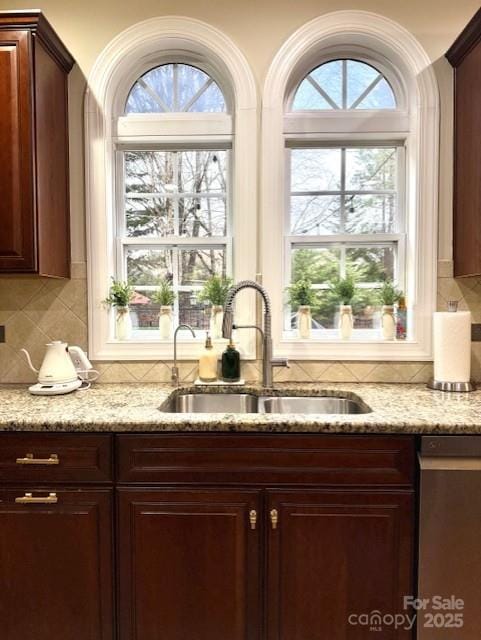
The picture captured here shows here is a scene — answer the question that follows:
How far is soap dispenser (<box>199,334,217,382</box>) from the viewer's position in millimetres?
2082

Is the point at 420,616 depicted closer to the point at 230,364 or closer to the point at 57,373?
the point at 230,364

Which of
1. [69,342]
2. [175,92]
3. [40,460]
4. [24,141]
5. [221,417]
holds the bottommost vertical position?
[40,460]

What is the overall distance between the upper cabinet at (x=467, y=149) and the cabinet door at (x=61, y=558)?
5.91ft

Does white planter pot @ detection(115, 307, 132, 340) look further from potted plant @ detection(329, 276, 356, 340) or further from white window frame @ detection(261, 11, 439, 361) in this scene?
potted plant @ detection(329, 276, 356, 340)

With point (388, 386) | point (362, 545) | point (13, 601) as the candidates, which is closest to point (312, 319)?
point (388, 386)

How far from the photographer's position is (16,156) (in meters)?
1.80

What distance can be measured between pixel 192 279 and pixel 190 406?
675 millimetres

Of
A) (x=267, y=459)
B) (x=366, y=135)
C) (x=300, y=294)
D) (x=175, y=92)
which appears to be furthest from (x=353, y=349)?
(x=175, y=92)

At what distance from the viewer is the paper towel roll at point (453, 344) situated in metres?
1.90

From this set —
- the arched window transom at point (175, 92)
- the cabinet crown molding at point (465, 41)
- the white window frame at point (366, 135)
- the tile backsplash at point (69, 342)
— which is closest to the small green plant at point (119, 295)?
the tile backsplash at point (69, 342)

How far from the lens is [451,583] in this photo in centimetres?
146

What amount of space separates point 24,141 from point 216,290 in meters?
1.03

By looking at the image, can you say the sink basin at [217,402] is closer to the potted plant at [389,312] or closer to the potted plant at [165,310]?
the potted plant at [165,310]

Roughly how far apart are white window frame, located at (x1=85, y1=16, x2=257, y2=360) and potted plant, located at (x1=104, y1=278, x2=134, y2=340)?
40mm
